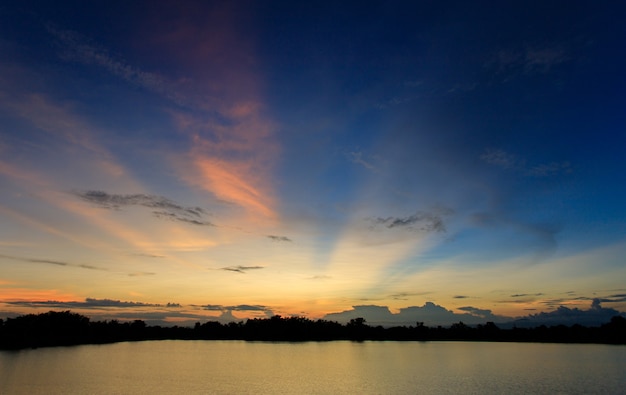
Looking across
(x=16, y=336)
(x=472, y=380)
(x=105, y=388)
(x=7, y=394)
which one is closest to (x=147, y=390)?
(x=105, y=388)

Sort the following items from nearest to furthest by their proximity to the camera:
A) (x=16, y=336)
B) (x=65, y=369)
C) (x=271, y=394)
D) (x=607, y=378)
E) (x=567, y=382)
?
(x=271, y=394)
(x=567, y=382)
(x=607, y=378)
(x=65, y=369)
(x=16, y=336)

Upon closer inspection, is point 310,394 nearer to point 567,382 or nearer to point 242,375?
point 242,375

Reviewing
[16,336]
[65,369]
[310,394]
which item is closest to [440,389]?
[310,394]

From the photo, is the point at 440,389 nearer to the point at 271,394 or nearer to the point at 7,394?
the point at 271,394

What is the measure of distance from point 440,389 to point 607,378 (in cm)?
4321

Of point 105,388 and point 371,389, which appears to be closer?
point 105,388

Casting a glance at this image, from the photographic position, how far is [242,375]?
87375mm

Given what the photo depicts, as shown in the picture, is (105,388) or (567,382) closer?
(105,388)

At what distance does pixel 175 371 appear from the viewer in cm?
9400

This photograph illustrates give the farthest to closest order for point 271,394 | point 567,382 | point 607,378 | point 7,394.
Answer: point 607,378, point 567,382, point 271,394, point 7,394

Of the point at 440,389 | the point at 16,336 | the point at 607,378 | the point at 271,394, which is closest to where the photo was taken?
the point at 271,394

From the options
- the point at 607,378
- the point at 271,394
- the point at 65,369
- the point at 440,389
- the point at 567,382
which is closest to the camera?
the point at 271,394

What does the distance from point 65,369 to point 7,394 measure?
1435 inches

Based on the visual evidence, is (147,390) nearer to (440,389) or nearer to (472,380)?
(440,389)
